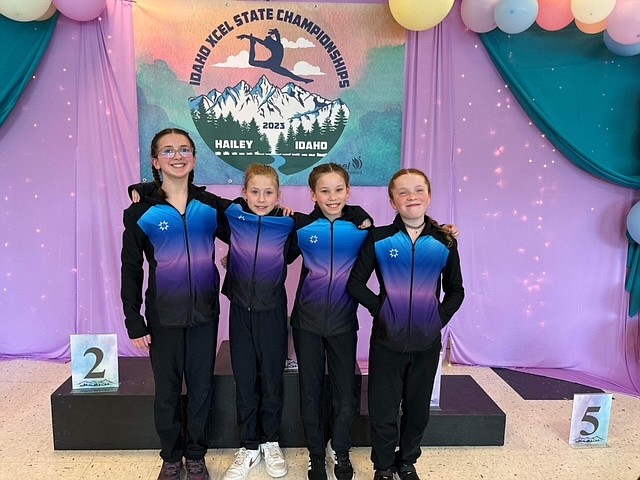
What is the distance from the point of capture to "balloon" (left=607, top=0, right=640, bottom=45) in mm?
2574

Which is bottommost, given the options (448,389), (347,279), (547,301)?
(448,389)

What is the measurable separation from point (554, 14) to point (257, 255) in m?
2.15

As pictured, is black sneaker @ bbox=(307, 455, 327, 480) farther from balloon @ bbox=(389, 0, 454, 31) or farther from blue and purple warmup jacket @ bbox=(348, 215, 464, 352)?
balloon @ bbox=(389, 0, 454, 31)

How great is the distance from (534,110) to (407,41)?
0.86 metres

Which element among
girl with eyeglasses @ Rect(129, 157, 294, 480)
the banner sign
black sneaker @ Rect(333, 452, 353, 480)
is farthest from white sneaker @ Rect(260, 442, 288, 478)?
the banner sign

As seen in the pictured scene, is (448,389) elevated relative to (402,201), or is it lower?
lower

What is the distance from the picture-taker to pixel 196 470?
1.95 m

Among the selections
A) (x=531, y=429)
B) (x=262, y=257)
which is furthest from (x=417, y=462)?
(x=262, y=257)

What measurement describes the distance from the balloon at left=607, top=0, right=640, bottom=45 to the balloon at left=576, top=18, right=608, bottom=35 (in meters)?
0.04

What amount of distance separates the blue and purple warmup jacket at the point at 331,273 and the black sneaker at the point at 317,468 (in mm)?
521

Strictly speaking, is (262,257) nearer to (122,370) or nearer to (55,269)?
(122,370)

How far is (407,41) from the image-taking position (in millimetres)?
2992

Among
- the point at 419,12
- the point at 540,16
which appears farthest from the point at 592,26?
the point at 419,12

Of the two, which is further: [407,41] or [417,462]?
[407,41]
